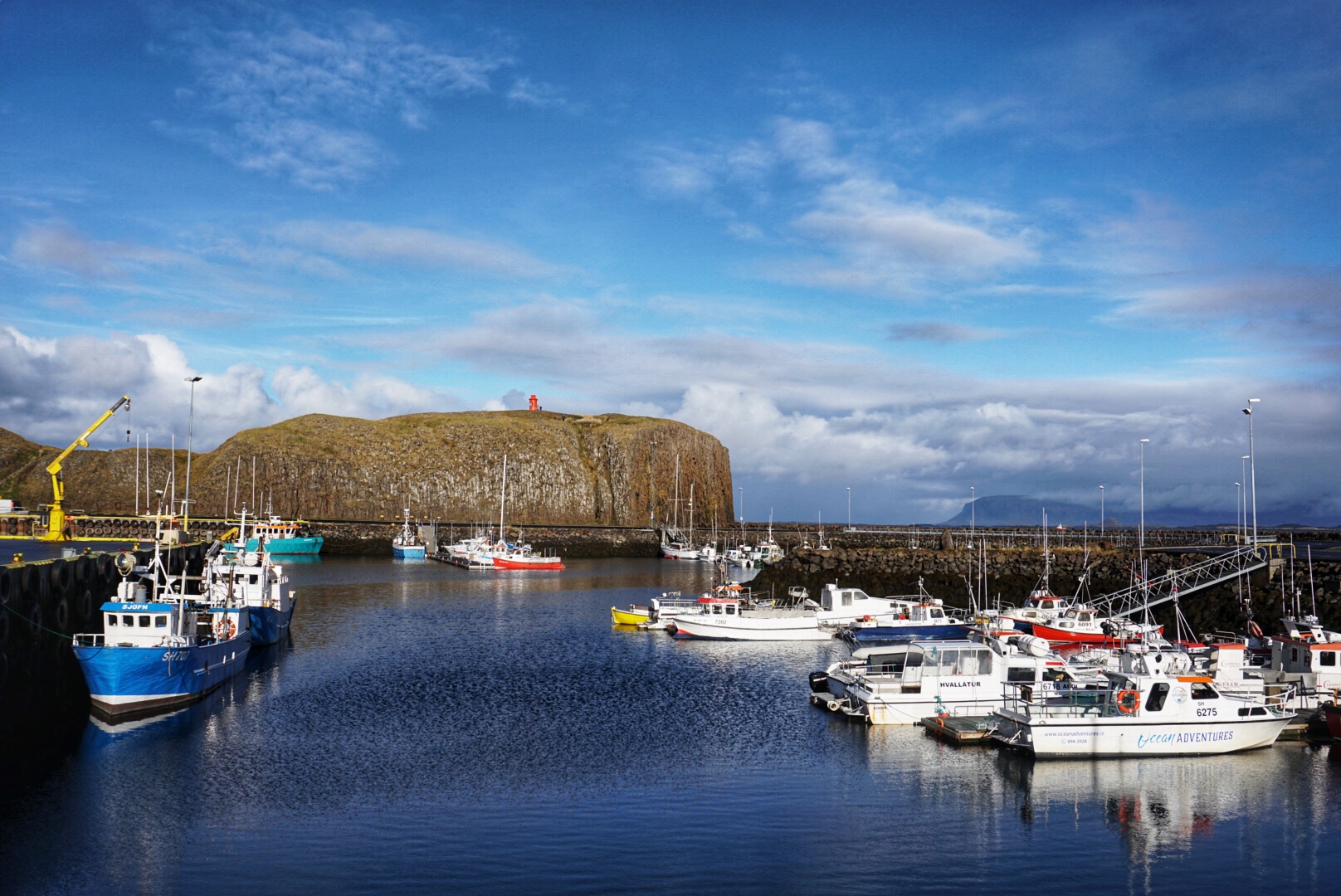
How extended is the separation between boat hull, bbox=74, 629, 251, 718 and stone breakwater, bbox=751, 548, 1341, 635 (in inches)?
2054

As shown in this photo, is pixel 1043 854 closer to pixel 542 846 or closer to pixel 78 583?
pixel 542 846

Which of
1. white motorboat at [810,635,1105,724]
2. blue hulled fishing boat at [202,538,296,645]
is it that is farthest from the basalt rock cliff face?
white motorboat at [810,635,1105,724]

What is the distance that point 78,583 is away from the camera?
4088cm

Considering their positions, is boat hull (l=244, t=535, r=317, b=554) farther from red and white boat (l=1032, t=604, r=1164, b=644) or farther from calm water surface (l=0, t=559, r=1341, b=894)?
red and white boat (l=1032, t=604, r=1164, b=644)

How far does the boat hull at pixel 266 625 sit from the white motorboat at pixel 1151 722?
37164 millimetres

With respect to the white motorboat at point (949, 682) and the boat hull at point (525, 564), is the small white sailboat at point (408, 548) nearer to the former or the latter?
the boat hull at point (525, 564)

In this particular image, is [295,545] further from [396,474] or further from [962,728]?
[962,728]

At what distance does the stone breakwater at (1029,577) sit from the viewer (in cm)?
5869

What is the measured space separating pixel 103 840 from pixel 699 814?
46.8ft

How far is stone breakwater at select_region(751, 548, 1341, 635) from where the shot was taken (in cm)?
5869

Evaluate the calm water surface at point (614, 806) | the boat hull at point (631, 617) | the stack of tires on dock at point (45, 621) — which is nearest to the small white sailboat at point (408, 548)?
the boat hull at point (631, 617)

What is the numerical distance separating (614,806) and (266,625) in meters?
33.3

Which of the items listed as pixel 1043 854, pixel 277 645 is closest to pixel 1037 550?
pixel 277 645

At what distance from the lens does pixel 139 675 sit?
35.2 meters
